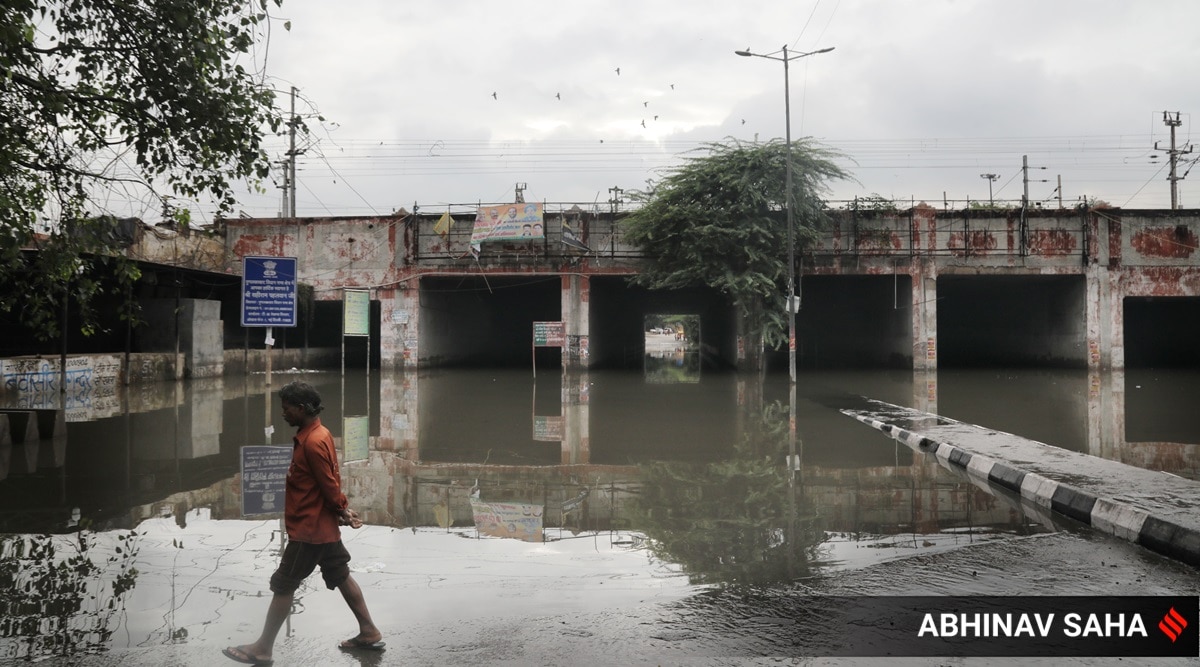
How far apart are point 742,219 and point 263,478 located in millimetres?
22552

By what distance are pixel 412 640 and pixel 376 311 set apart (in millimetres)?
32945

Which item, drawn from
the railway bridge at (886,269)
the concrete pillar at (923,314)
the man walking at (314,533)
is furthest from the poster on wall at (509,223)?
the man walking at (314,533)

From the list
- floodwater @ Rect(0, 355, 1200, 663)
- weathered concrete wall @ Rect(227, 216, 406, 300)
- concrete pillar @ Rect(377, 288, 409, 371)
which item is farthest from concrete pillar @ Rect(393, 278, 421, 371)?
floodwater @ Rect(0, 355, 1200, 663)

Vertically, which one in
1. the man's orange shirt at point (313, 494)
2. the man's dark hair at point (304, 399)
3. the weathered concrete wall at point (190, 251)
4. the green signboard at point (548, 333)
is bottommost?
the man's orange shirt at point (313, 494)

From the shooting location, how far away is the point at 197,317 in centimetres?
2589

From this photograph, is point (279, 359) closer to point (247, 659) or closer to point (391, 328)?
point (391, 328)

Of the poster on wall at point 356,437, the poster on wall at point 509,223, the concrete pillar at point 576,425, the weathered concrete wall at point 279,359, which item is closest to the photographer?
the concrete pillar at point 576,425

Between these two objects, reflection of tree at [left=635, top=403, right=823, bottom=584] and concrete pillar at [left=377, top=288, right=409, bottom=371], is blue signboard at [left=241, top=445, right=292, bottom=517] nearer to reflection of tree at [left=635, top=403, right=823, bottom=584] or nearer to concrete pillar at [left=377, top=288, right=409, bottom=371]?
reflection of tree at [left=635, top=403, right=823, bottom=584]

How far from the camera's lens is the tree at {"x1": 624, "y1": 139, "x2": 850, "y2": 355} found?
28797 mm

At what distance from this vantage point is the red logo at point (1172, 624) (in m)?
4.47

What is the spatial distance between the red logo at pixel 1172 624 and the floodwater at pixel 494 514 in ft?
2.93

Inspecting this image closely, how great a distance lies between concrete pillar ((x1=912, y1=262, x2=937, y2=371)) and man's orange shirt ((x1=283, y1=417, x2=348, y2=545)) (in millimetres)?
29980

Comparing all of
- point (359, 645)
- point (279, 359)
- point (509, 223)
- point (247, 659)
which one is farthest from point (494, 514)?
point (279, 359)

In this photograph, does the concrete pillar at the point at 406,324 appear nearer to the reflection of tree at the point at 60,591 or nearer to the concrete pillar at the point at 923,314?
the concrete pillar at the point at 923,314
